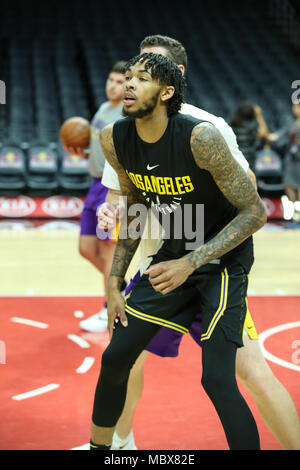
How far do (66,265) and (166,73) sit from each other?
4.91m

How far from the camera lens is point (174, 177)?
235 cm

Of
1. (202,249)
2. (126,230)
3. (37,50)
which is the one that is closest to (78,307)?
(126,230)

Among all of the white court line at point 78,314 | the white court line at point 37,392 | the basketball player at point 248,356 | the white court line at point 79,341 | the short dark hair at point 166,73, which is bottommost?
the white court line at point 78,314

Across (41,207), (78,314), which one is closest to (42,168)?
(41,207)

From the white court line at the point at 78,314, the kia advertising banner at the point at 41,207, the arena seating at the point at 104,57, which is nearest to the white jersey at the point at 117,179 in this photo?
the white court line at the point at 78,314

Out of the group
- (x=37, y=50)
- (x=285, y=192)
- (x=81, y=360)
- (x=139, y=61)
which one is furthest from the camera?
(x=37, y=50)

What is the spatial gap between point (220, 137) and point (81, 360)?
2.23 metres

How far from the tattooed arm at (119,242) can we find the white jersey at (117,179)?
0.05 metres

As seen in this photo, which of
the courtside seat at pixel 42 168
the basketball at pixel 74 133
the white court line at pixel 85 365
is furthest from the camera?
the courtside seat at pixel 42 168

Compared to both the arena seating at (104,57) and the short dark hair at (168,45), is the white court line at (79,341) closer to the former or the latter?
the short dark hair at (168,45)

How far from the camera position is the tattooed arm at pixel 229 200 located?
2.25 meters

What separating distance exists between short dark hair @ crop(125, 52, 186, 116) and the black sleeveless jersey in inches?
1.9

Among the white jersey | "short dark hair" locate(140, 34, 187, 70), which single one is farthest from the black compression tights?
"short dark hair" locate(140, 34, 187, 70)

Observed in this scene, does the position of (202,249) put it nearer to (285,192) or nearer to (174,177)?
(174,177)
